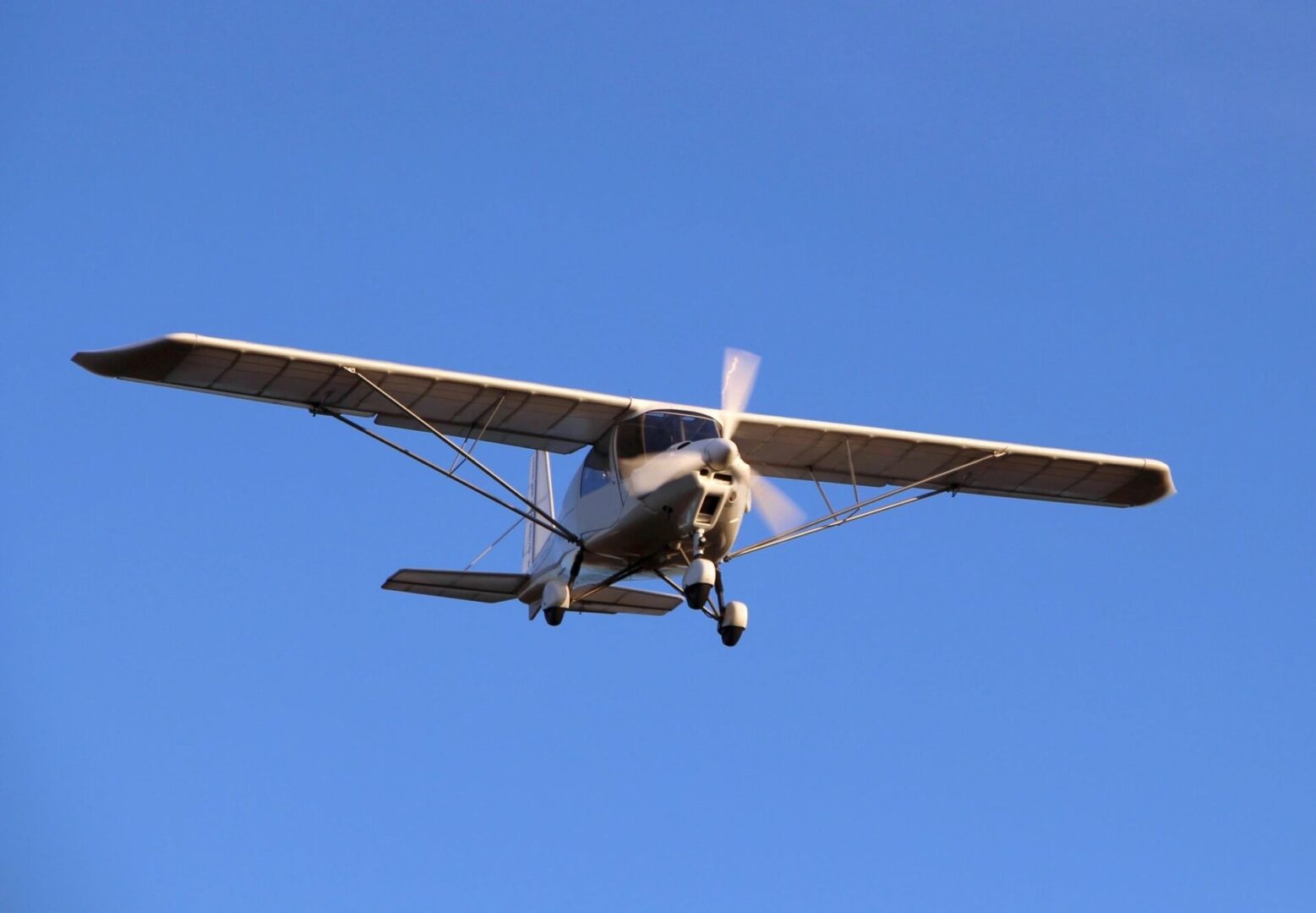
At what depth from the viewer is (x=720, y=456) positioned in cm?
2438

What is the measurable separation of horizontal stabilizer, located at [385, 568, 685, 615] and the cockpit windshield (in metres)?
3.55

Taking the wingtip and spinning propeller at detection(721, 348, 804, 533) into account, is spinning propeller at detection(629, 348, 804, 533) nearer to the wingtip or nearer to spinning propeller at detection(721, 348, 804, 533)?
spinning propeller at detection(721, 348, 804, 533)

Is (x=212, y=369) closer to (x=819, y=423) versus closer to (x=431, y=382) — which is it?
(x=431, y=382)

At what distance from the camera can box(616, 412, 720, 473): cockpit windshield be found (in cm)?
2584

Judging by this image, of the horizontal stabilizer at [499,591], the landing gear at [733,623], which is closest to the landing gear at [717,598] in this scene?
the landing gear at [733,623]

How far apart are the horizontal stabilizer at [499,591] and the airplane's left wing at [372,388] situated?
7.66ft

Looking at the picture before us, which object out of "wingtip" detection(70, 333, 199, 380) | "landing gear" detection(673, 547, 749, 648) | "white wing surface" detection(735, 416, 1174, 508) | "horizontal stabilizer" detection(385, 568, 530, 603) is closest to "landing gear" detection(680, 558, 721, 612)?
"landing gear" detection(673, 547, 749, 648)

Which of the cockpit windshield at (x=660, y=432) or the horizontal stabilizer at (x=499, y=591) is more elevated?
the cockpit windshield at (x=660, y=432)

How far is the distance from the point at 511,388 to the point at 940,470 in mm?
7321

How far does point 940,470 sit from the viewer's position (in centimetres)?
3091

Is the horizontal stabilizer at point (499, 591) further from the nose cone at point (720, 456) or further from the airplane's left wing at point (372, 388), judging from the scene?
the nose cone at point (720, 456)

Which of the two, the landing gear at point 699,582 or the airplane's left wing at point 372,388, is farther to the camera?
the airplane's left wing at point 372,388

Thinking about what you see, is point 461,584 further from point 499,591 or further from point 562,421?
point 562,421

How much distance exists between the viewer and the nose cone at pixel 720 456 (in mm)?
24375
